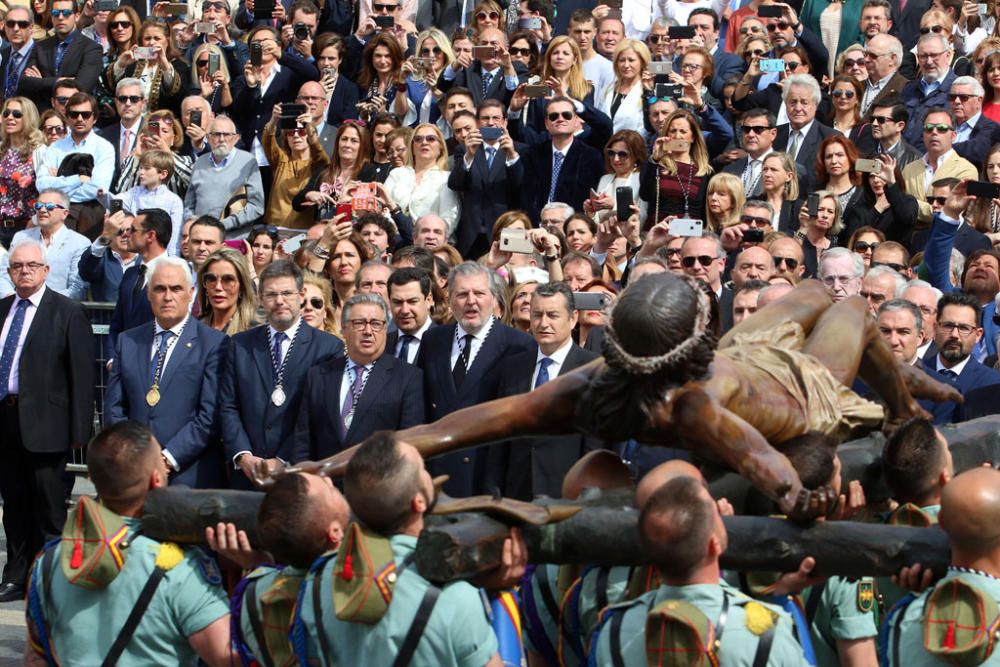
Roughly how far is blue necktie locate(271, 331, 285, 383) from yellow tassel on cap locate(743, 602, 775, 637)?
5.18 meters

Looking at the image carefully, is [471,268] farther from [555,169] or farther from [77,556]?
[77,556]

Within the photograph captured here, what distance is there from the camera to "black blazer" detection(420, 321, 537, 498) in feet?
31.6

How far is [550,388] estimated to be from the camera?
623 cm

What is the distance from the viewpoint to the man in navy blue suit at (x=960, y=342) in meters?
9.73

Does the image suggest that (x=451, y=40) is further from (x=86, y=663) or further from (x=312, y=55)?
(x=86, y=663)

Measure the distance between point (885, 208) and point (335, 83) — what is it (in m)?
5.31

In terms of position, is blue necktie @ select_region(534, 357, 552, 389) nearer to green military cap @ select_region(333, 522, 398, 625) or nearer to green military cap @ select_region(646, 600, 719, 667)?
green military cap @ select_region(333, 522, 398, 625)

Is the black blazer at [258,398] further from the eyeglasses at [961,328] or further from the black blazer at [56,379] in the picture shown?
the eyeglasses at [961,328]

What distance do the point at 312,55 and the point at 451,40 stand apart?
1.30m

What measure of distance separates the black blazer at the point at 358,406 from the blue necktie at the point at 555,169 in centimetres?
389

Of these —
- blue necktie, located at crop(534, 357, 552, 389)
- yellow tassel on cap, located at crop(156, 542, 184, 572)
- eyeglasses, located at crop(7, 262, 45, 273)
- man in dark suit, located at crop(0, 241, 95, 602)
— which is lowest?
man in dark suit, located at crop(0, 241, 95, 602)

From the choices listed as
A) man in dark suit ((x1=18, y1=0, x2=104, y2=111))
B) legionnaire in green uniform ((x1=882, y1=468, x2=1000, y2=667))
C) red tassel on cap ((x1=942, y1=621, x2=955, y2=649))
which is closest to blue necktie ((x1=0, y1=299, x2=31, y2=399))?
man in dark suit ((x1=18, y1=0, x2=104, y2=111))

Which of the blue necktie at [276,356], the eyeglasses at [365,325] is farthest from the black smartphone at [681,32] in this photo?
the eyeglasses at [365,325]

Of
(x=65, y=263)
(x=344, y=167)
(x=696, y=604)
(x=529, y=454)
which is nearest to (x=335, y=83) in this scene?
(x=344, y=167)
